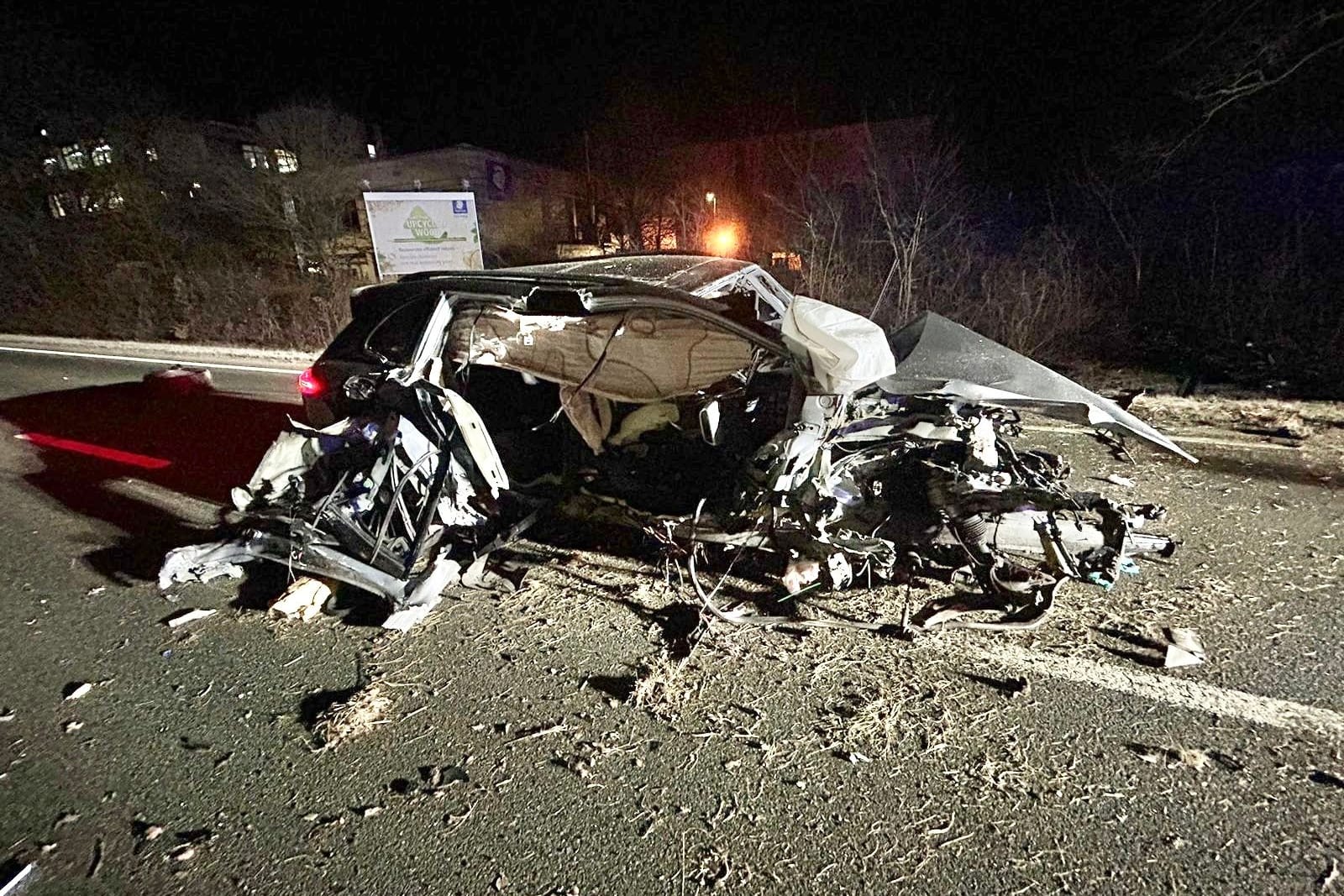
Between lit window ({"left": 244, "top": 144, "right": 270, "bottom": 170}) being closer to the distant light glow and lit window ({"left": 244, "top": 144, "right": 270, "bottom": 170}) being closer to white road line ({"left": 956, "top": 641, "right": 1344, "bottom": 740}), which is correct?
the distant light glow

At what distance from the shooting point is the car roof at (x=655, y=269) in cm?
378

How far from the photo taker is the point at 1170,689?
251 cm

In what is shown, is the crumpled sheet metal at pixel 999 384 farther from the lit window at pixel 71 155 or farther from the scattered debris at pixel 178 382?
the lit window at pixel 71 155

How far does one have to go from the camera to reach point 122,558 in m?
4.03

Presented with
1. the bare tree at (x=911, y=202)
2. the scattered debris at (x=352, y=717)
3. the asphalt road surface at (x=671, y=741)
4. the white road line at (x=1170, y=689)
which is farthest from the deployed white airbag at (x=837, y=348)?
the bare tree at (x=911, y=202)

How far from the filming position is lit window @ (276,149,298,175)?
1812cm

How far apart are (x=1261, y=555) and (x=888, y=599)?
79.0 inches

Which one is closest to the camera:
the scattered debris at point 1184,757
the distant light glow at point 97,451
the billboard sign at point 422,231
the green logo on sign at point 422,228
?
the scattered debris at point 1184,757

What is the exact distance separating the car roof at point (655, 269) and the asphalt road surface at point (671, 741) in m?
1.63

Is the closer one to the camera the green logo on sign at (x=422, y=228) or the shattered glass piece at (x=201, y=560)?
the shattered glass piece at (x=201, y=560)

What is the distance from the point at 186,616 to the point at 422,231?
10446mm

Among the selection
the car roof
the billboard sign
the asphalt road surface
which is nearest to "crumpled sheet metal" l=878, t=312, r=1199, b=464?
the asphalt road surface

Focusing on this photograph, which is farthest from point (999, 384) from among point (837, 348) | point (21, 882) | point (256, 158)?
point (256, 158)

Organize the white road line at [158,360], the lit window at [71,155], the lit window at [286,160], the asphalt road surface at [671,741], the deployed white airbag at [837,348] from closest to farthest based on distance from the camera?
the asphalt road surface at [671,741] < the deployed white airbag at [837,348] < the white road line at [158,360] < the lit window at [286,160] < the lit window at [71,155]
